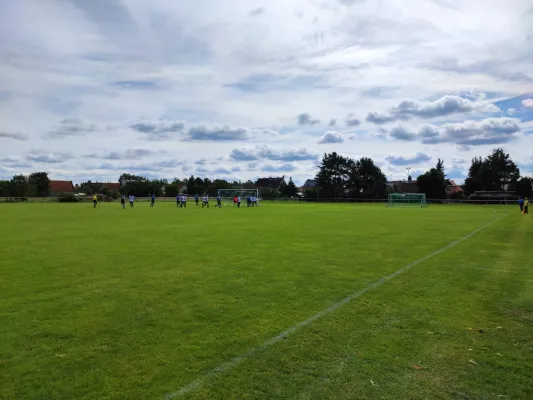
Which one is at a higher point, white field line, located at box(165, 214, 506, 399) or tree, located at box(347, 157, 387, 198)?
tree, located at box(347, 157, 387, 198)

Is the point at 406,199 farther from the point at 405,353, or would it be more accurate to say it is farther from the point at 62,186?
the point at 62,186

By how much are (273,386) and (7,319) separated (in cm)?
431

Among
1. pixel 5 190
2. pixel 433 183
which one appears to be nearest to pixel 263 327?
pixel 433 183

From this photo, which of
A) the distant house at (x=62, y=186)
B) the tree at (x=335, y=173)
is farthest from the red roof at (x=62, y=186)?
the tree at (x=335, y=173)

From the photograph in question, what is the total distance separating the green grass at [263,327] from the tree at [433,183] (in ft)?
270

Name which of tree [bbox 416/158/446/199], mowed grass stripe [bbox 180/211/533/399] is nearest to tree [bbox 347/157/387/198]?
tree [bbox 416/158/446/199]

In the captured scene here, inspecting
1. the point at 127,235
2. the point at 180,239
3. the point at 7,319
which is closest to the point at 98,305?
the point at 7,319

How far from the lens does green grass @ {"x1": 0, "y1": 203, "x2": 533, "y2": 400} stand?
4.11 m

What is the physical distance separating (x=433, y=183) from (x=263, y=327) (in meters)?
90.8

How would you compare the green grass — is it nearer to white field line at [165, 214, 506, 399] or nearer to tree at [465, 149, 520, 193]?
white field line at [165, 214, 506, 399]

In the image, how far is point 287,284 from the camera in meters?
8.33

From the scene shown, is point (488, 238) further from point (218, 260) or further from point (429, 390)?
point (429, 390)

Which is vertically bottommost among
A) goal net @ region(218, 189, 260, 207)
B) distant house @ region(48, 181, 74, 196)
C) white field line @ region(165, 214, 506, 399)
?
white field line @ region(165, 214, 506, 399)

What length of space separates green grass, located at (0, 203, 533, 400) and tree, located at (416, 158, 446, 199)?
8233cm
